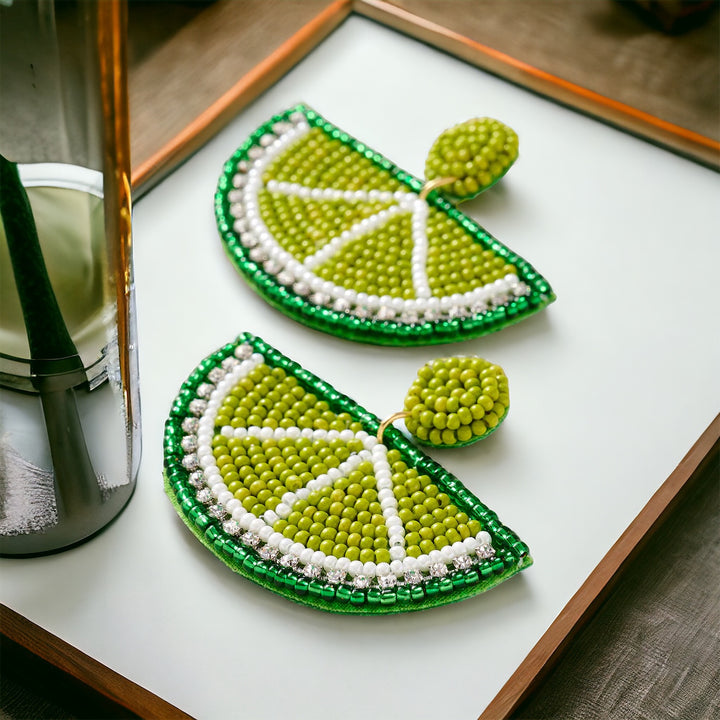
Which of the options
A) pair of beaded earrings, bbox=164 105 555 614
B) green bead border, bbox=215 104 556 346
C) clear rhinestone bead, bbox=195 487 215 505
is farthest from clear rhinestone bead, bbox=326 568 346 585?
green bead border, bbox=215 104 556 346

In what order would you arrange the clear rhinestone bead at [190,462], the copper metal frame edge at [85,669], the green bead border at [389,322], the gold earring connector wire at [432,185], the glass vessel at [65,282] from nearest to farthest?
1. the glass vessel at [65,282]
2. the copper metal frame edge at [85,669]
3. the clear rhinestone bead at [190,462]
4. the green bead border at [389,322]
5. the gold earring connector wire at [432,185]

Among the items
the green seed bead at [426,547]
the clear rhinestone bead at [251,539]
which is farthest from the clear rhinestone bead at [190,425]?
the green seed bead at [426,547]

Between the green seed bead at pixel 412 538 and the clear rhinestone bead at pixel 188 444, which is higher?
the clear rhinestone bead at pixel 188 444

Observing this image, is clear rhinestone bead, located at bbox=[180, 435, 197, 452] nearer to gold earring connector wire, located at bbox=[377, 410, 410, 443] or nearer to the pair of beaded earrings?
the pair of beaded earrings

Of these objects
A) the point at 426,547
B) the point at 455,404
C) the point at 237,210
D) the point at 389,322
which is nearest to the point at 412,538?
the point at 426,547

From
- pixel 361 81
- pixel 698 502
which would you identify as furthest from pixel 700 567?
pixel 361 81

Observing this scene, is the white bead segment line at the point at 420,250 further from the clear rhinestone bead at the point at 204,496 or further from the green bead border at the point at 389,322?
the clear rhinestone bead at the point at 204,496

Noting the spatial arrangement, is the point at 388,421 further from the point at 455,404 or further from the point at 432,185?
the point at 432,185

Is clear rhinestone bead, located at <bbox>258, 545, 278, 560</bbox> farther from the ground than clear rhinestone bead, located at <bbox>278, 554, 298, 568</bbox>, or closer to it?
farther from the ground
